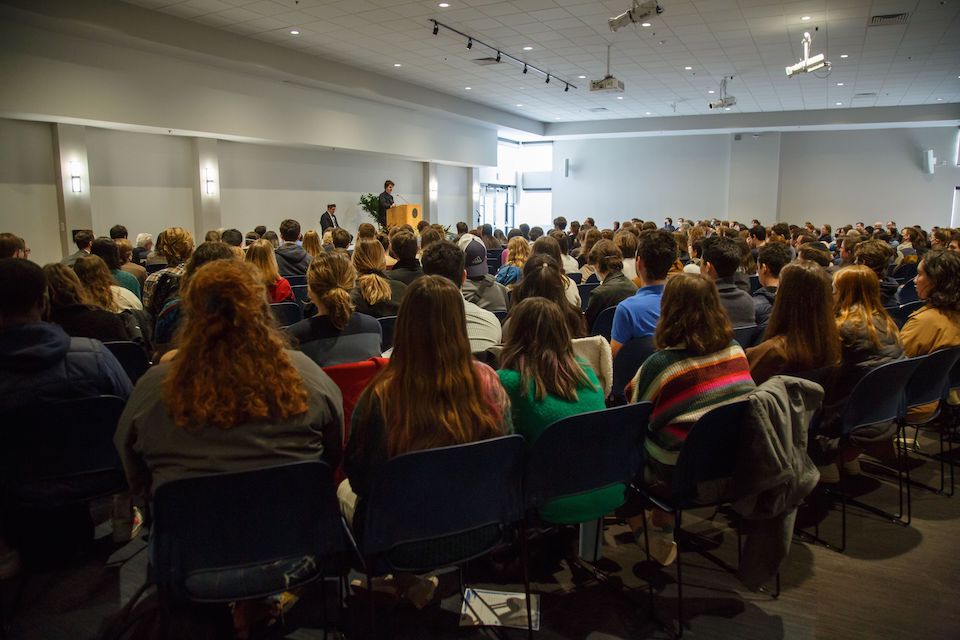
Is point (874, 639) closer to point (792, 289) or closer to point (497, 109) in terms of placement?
point (792, 289)

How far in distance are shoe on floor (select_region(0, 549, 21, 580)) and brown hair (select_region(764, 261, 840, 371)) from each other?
11.4ft

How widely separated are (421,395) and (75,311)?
2.27m

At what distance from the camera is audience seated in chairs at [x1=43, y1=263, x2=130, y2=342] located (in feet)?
9.93

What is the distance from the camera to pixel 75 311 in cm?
312

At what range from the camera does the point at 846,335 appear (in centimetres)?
307

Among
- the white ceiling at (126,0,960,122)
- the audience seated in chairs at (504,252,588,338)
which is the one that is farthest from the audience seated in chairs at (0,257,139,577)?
the white ceiling at (126,0,960,122)

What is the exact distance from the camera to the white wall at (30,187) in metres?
8.38

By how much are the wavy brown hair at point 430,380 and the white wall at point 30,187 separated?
9.00 metres

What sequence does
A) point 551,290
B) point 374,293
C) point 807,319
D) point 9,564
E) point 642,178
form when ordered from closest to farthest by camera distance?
point 9,564, point 807,319, point 551,290, point 374,293, point 642,178

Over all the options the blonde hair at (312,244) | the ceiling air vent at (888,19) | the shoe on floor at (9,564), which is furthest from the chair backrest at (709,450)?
the ceiling air vent at (888,19)

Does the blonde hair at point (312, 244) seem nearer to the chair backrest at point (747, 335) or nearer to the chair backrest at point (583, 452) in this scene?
the chair backrest at point (747, 335)

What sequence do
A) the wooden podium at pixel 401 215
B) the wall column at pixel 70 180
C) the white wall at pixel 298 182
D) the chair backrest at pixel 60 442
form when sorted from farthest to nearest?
the wooden podium at pixel 401 215
the white wall at pixel 298 182
the wall column at pixel 70 180
the chair backrest at pixel 60 442

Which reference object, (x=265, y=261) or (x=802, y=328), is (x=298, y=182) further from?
(x=802, y=328)

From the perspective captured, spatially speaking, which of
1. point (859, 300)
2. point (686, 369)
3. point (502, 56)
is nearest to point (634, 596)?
point (686, 369)
